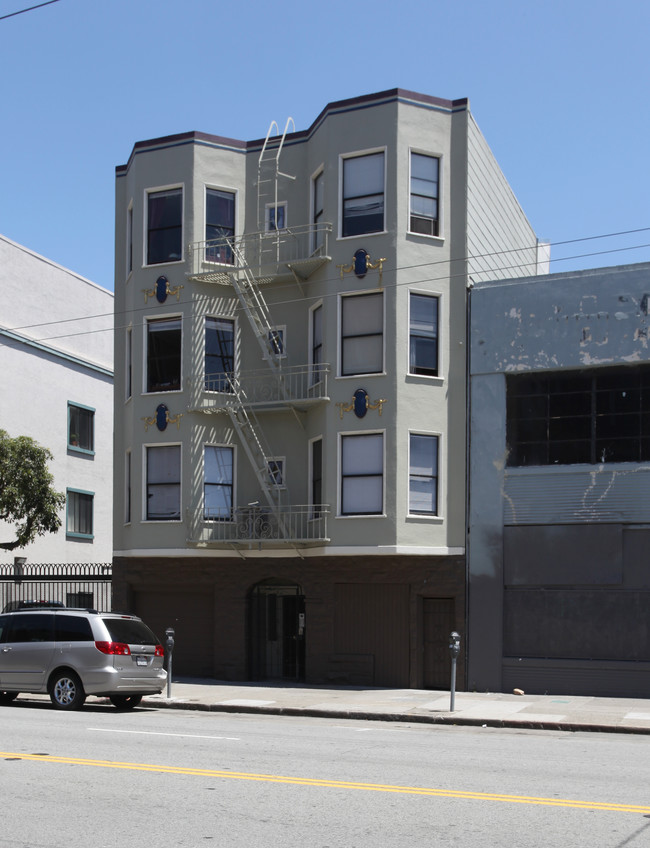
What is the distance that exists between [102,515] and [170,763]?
101 ft

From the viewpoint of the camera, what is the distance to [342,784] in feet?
34.3

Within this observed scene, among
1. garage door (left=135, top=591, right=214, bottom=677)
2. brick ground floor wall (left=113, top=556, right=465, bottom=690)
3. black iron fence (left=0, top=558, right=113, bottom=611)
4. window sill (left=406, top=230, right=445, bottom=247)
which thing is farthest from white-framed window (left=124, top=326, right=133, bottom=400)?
window sill (left=406, top=230, right=445, bottom=247)

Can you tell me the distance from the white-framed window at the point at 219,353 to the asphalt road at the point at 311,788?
37.1 ft

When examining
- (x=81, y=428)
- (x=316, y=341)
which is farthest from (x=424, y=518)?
(x=81, y=428)

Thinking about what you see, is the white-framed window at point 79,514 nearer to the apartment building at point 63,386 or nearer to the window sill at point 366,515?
the apartment building at point 63,386

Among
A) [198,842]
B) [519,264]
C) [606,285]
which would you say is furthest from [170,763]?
[519,264]

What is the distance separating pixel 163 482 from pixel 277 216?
23.6ft

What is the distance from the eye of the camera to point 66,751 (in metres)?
12.6

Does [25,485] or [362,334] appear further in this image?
[25,485]

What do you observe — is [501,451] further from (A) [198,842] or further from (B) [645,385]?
(A) [198,842]

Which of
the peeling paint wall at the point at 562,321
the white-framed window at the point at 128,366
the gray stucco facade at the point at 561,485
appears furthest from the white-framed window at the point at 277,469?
the peeling paint wall at the point at 562,321

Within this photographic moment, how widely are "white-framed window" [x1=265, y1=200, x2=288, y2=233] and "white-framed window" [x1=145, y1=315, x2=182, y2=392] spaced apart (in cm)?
325

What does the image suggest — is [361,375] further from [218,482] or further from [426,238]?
[218,482]

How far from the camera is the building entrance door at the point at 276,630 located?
25078 millimetres
